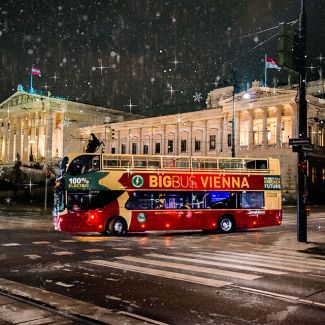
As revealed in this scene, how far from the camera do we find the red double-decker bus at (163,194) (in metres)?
20.9

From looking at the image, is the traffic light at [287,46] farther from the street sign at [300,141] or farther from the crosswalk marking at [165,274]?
the crosswalk marking at [165,274]

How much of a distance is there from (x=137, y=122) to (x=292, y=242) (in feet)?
201

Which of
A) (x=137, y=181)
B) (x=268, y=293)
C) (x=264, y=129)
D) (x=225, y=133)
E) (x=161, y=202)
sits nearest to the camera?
(x=268, y=293)

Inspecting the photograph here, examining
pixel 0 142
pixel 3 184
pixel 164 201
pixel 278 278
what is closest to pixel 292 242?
pixel 164 201

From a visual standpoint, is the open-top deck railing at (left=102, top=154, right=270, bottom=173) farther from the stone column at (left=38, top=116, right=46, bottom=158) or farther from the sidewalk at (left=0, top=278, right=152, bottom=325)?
the stone column at (left=38, top=116, right=46, bottom=158)

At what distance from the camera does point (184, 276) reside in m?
10.6

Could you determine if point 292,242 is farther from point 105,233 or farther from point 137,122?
point 137,122

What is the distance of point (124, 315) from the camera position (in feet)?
23.6

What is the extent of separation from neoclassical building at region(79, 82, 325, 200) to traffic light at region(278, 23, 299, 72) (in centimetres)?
3477

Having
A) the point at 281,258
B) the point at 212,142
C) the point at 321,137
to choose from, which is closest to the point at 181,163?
the point at 281,258

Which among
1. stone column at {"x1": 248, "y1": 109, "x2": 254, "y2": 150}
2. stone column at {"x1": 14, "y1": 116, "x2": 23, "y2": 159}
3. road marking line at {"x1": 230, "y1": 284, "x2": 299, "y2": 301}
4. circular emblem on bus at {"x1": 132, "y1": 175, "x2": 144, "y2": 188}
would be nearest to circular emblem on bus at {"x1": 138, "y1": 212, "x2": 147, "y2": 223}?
circular emblem on bus at {"x1": 132, "y1": 175, "x2": 144, "y2": 188}

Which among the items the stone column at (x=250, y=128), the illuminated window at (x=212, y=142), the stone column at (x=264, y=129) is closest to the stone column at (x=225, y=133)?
the illuminated window at (x=212, y=142)

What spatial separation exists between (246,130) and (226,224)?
42.3 meters

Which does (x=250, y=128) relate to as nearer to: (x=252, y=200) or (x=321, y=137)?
(x=321, y=137)
